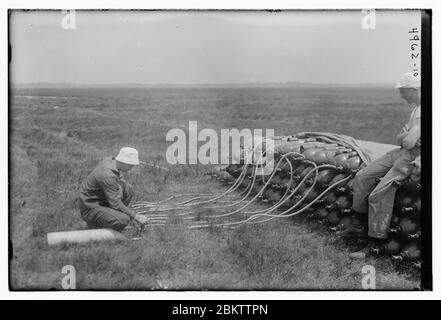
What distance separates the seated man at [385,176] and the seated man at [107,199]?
6.18ft

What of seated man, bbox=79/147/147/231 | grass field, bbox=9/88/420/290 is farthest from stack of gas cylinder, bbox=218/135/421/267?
seated man, bbox=79/147/147/231

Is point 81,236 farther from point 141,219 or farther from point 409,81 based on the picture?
point 409,81

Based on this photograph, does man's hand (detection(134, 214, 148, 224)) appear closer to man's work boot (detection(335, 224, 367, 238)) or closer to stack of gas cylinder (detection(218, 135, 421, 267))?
stack of gas cylinder (detection(218, 135, 421, 267))

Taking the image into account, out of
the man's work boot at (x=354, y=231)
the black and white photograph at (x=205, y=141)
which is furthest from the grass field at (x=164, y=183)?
the man's work boot at (x=354, y=231)

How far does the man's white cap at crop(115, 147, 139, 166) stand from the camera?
5973 millimetres

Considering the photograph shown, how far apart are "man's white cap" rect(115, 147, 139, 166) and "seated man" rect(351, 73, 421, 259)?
6.26 ft

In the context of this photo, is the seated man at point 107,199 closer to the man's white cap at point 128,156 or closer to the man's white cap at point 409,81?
the man's white cap at point 128,156

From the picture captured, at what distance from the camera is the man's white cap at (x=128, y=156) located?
19.6 ft

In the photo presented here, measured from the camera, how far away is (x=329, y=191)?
5.92 metres
